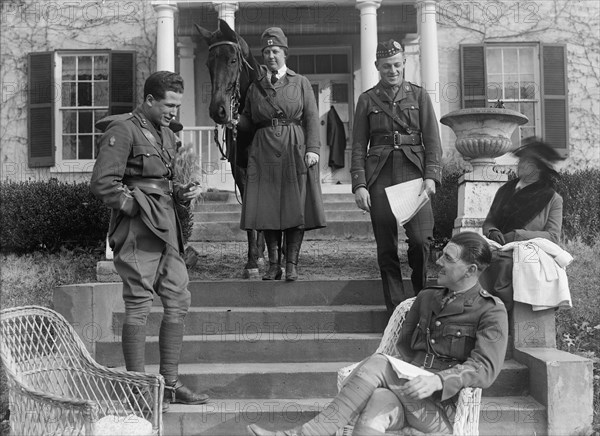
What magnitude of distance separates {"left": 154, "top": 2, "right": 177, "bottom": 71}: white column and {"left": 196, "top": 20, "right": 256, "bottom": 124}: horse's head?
20.6 feet

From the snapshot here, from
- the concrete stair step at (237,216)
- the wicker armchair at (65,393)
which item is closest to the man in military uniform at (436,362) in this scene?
the wicker armchair at (65,393)

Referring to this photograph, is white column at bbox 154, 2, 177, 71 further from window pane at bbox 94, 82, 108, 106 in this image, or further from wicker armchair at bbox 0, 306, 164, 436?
wicker armchair at bbox 0, 306, 164, 436

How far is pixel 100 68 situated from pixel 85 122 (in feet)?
3.26

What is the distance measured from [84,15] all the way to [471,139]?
9.29 metres

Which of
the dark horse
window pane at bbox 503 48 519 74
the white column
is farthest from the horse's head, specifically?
window pane at bbox 503 48 519 74

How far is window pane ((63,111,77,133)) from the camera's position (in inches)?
533

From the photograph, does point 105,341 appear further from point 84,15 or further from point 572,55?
point 572,55

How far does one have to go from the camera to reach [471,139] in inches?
255

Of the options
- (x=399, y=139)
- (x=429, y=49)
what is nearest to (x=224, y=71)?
(x=399, y=139)

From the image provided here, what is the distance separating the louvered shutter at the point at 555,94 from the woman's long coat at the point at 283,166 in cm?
831

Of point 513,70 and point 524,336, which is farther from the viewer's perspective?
point 513,70

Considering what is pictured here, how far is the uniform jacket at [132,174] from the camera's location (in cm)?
420

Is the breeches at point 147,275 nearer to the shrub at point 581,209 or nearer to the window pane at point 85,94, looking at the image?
the shrub at point 581,209

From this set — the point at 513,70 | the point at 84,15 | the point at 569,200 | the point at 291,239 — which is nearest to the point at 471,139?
the point at 291,239
